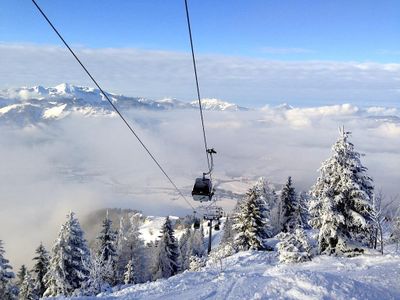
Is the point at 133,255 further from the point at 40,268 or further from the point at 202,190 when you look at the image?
the point at 202,190

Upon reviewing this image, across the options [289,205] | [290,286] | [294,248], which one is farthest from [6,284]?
[289,205]

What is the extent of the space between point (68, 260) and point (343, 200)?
24.8m

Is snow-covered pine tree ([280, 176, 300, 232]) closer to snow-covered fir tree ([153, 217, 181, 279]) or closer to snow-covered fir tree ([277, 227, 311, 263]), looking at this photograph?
snow-covered fir tree ([153, 217, 181, 279])

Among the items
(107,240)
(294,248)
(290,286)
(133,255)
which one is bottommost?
(133,255)

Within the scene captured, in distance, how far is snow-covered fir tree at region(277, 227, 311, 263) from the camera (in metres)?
26.8

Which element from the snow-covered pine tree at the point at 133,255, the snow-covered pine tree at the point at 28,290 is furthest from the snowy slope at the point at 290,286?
the snow-covered pine tree at the point at 133,255

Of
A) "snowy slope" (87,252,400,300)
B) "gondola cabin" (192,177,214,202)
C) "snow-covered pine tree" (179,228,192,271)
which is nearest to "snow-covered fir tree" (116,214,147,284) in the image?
"snow-covered pine tree" (179,228,192,271)

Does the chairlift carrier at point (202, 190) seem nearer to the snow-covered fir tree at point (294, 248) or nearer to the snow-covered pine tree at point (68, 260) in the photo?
the snow-covered fir tree at point (294, 248)

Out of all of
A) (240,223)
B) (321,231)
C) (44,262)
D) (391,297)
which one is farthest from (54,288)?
(391,297)

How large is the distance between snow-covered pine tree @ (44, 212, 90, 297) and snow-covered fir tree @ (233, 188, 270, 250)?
16.2 metres

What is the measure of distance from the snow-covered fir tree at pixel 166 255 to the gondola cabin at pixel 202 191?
31571 mm

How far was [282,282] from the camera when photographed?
14.6 metres

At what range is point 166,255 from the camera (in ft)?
187

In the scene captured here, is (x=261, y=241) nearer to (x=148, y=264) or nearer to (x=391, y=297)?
(x=148, y=264)
